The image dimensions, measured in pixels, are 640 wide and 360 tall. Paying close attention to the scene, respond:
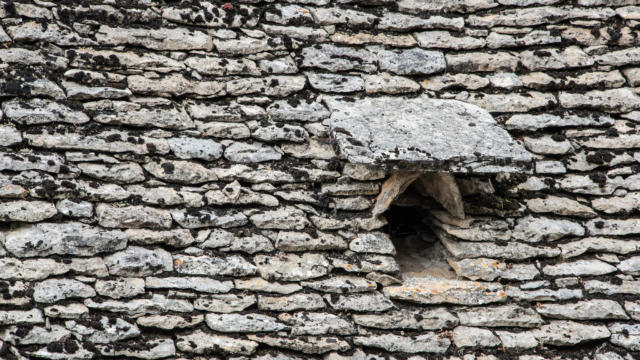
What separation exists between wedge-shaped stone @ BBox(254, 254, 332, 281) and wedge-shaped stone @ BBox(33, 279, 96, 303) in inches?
40.4

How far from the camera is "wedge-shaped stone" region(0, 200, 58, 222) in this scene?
149 inches

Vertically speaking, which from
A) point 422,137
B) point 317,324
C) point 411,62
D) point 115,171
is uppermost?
point 411,62

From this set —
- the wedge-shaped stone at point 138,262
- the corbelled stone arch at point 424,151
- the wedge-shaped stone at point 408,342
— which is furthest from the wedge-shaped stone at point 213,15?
the wedge-shaped stone at point 408,342

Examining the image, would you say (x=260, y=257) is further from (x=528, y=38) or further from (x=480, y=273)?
(x=528, y=38)

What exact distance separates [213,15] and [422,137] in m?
1.71

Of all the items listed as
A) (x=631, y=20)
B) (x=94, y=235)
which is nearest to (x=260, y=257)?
(x=94, y=235)

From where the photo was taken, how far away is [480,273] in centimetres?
433

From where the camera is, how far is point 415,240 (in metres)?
4.98

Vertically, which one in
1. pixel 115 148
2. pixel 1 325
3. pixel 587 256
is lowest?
pixel 1 325

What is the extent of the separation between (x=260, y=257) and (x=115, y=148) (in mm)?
1152

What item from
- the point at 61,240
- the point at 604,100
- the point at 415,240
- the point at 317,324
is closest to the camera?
the point at 61,240

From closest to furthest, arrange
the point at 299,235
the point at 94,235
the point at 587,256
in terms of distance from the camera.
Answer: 1. the point at 94,235
2. the point at 299,235
3. the point at 587,256

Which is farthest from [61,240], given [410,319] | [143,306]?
[410,319]

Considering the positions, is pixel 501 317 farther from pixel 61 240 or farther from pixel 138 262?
pixel 61 240
